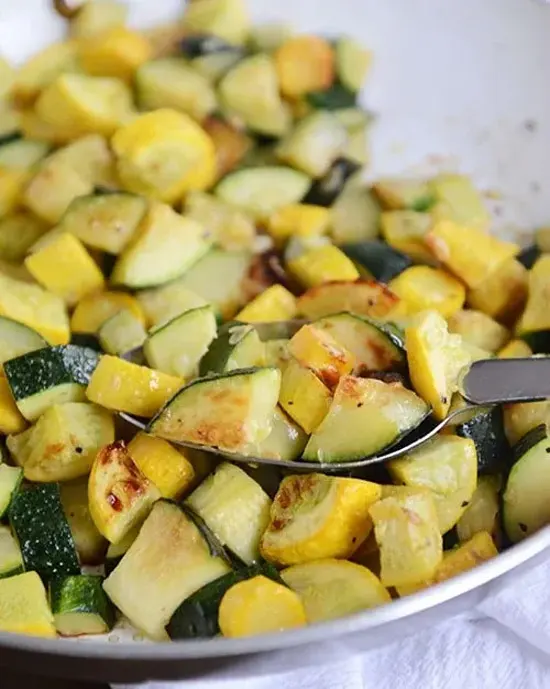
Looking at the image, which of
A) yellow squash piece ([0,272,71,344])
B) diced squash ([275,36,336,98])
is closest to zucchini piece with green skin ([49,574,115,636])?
yellow squash piece ([0,272,71,344])

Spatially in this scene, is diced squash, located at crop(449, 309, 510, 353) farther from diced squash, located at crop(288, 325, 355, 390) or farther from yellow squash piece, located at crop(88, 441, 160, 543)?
yellow squash piece, located at crop(88, 441, 160, 543)

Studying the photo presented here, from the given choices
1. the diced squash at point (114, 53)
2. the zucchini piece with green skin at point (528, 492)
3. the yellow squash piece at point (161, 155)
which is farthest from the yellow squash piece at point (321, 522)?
the diced squash at point (114, 53)

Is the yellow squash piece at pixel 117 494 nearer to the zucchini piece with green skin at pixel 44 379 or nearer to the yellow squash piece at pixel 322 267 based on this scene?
the zucchini piece with green skin at pixel 44 379

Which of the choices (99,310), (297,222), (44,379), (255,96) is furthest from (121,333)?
(255,96)

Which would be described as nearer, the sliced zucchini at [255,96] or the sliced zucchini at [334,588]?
the sliced zucchini at [334,588]

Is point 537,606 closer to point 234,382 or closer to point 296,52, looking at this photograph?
point 234,382
